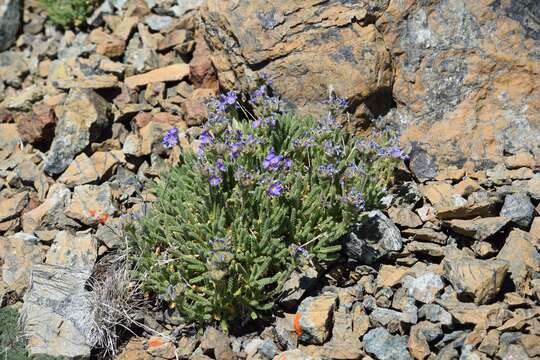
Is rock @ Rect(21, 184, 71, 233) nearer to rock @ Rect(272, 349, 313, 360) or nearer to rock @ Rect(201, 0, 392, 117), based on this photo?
rock @ Rect(201, 0, 392, 117)

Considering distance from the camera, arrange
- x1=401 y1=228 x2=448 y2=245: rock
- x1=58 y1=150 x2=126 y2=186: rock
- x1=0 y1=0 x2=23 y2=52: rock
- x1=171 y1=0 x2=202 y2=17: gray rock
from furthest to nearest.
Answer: x1=0 y1=0 x2=23 y2=52: rock, x1=171 y1=0 x2=202 y2=17: gray rock, x1=58 y1=150 x2=126 y2=186: rock, x1=401 y1=228 x2=448 y2=245: rock

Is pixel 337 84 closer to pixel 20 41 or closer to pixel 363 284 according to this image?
pixel 363 284

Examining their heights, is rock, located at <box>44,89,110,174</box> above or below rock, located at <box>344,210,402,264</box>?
above

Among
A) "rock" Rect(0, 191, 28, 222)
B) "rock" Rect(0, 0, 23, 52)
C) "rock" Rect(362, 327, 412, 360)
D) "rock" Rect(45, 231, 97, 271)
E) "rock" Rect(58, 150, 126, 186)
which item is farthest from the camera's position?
"rock" Rect(0, 0, 23, 52)

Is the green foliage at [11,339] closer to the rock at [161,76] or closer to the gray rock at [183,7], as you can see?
the rock at [161,76]

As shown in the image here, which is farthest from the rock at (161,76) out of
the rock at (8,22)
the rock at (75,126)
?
the rock at (8,22)

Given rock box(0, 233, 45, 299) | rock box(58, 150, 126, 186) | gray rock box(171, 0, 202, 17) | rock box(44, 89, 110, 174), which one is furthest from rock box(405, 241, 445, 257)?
gray rock box(171, 0, 202, 17)

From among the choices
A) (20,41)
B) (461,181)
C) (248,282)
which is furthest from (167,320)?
(20,41)
